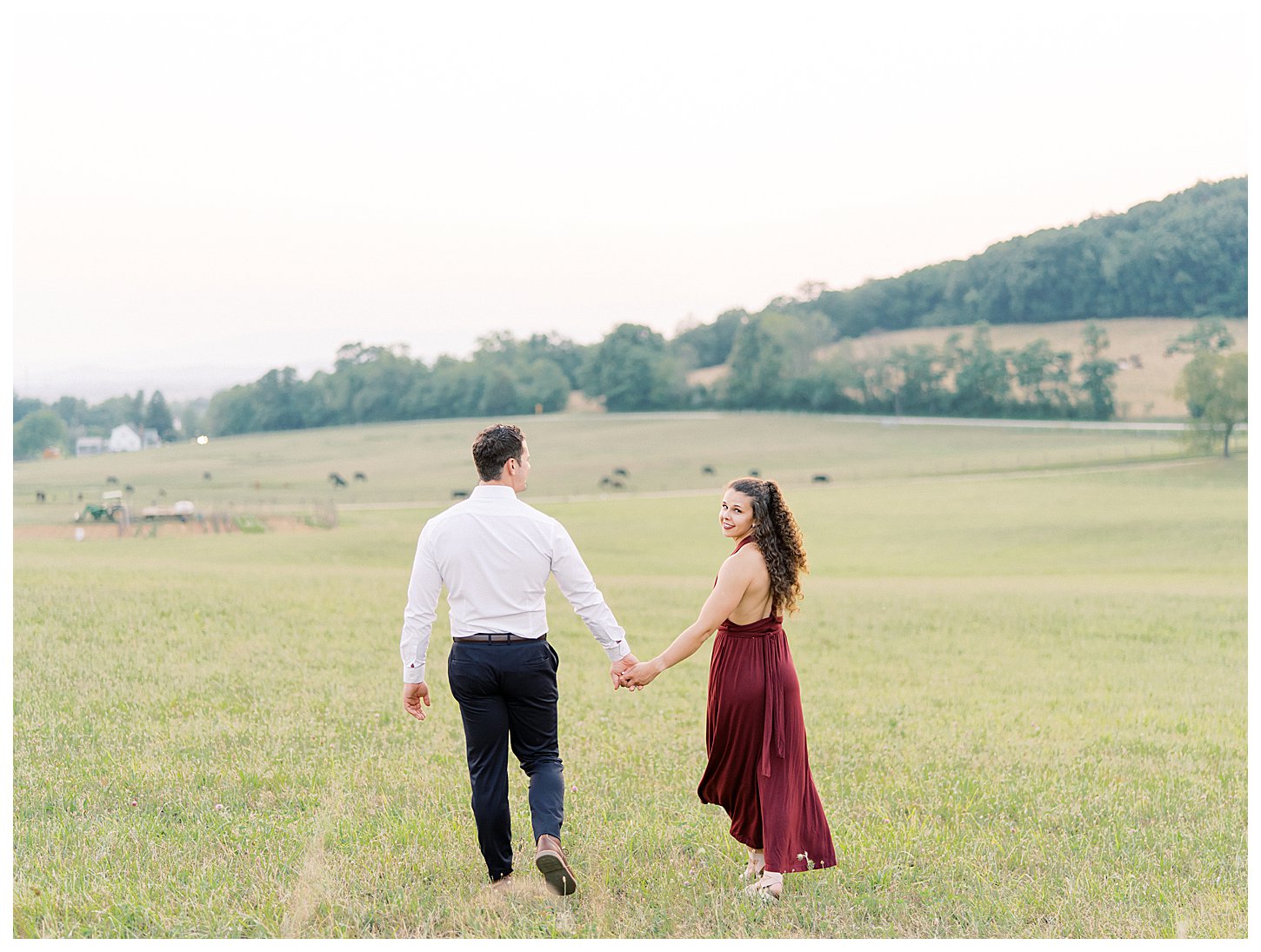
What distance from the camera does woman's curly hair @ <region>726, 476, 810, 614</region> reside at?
219 inches

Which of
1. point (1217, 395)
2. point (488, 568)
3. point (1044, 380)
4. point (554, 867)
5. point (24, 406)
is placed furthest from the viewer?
point (1044, 380)

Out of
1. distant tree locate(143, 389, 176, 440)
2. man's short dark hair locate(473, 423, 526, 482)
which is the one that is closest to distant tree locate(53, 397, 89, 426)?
distant tree locate(143, 389, 176, 440)

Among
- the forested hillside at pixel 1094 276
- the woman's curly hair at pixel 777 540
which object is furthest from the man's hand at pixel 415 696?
the forested hillside at pixel 1094 276

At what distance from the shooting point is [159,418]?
10781 centimetres

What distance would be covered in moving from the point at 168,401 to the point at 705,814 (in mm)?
115294

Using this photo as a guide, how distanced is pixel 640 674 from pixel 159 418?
4456 inches

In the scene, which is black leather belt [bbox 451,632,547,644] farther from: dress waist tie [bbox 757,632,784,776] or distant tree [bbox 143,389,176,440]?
distant tree [bbox 143,389,176,440]

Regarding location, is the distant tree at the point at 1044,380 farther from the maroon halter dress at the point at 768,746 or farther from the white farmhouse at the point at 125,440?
the maroon halter dress at the point at 768,746

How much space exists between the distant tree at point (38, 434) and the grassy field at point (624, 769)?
264ft

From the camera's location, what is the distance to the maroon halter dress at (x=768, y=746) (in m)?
5.58

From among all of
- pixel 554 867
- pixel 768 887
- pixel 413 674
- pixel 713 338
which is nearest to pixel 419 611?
pixel 413 674

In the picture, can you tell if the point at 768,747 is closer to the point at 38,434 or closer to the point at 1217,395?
the point at 1217,395

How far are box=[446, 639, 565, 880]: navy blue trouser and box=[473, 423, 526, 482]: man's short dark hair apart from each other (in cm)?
89
